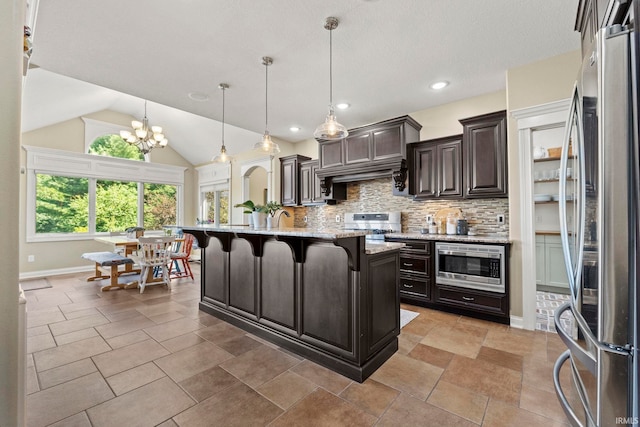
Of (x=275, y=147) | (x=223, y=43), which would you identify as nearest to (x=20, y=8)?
(x=223, y=43)

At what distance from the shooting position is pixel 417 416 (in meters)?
1.69

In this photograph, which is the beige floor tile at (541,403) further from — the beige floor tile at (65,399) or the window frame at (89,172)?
the window frame at (89,172)

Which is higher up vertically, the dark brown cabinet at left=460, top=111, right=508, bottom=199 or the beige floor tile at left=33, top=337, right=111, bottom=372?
the dark brown cabinet at left=460, top=111, right=508, bottom=199

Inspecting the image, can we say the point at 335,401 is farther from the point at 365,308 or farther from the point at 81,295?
the point at 81,295

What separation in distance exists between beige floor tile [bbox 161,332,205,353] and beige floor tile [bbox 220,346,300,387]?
0.55 m

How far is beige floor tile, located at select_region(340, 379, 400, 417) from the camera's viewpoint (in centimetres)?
176

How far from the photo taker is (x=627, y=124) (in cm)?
94

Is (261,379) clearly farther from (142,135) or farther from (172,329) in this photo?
(142,135)

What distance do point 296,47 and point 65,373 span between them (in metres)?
3.39

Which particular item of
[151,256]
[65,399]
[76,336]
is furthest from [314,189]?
[65,399]

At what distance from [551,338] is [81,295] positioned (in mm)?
6148

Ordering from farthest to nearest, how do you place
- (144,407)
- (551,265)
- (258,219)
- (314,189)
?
(314,189), (551,265), (258,219), (144,407)

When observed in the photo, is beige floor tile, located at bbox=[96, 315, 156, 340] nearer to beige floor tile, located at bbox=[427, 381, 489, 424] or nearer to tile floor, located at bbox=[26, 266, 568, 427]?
tile floor, located at bbox=[26, 266, 568, 427]

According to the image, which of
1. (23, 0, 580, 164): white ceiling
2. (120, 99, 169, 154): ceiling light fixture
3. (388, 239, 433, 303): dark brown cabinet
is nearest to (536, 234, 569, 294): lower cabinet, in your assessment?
(388, 239, 433, 303): dark brown cabinet
